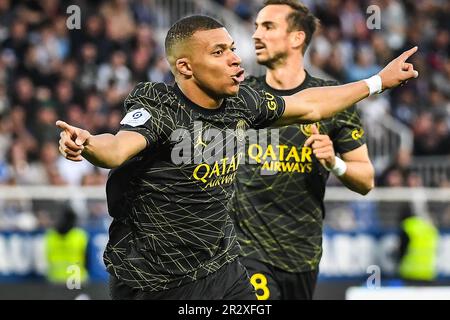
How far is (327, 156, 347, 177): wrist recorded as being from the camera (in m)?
7.10

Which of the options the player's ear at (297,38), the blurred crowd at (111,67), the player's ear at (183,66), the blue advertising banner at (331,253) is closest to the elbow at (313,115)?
the player's ear at (183,66)

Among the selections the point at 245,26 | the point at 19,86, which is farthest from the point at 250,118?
the point at 245,26

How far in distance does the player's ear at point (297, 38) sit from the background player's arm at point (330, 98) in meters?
1.35

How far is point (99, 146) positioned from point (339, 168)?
257 centimetres

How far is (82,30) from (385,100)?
5.38 meters

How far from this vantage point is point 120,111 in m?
15.7

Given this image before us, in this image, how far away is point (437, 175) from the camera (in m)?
15.2

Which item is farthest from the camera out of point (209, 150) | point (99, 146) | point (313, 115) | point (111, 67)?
point (111, 67)

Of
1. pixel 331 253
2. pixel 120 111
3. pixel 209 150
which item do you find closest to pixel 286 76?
pixel 209 150

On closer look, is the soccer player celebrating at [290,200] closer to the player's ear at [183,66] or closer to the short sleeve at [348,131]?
the short sleeve at [348,131]

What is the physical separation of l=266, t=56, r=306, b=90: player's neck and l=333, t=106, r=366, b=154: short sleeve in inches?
17.5

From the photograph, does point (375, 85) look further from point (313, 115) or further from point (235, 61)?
point (235, 61)

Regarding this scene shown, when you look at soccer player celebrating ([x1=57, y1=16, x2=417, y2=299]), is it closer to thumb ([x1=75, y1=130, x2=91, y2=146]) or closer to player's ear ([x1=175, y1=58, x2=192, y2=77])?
player's ear ([x1=175, y1=58, x2=192, y2=77])
